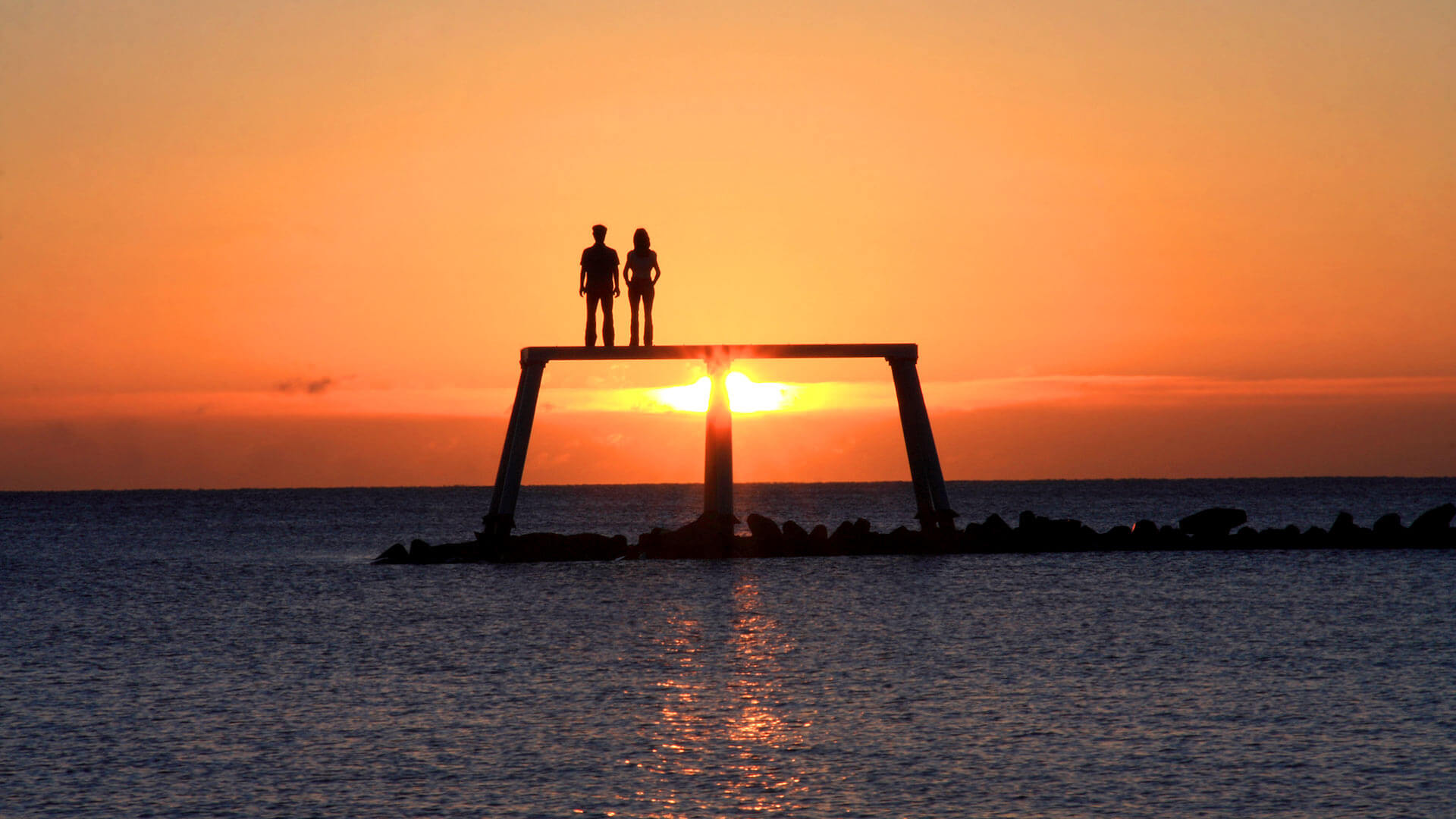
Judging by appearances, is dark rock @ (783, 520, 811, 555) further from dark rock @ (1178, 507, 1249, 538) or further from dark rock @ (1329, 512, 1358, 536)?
dark rock @ (1329, 512, 1358, 536)

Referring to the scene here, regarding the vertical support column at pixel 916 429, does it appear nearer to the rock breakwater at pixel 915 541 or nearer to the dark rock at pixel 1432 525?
the rock breakwater at pixel 915 541

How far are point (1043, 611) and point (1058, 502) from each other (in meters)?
110

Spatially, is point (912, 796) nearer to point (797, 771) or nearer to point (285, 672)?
point (797, 771)

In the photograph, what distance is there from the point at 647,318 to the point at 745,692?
12491 mm

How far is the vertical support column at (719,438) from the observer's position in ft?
116

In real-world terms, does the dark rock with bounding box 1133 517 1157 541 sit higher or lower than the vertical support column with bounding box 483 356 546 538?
lower

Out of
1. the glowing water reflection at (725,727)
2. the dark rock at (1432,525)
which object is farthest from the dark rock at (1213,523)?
the glowing water reflection at (725,727)

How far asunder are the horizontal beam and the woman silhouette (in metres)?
1.25

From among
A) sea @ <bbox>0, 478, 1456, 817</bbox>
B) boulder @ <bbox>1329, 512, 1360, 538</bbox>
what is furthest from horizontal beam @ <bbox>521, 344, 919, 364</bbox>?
boulder @ <bbox>1329, 512, 1360, 538</bbox>

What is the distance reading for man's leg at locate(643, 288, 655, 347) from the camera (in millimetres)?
31062

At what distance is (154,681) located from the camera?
73.6 feet

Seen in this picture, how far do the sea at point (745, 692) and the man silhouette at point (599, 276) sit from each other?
610 centimetres

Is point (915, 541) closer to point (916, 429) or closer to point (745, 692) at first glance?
point (916, 429)

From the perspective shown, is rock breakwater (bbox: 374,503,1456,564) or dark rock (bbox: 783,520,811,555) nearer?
rock breakwater (bbox: 374,503,1456,564)
